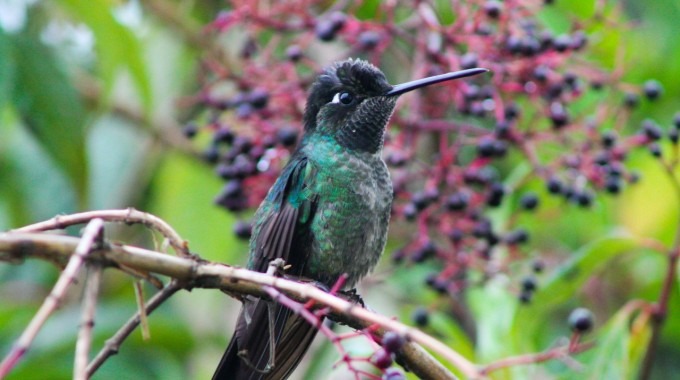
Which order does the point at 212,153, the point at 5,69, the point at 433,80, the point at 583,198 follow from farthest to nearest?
the point at 212,153 → the point at 583,198 → the point at 5,69 → the point at 433,80

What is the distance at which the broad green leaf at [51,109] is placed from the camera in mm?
2794

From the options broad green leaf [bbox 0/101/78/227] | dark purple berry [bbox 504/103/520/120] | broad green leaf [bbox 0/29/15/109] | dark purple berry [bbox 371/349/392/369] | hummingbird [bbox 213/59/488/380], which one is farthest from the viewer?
broad green leaf [bbox 0/101/78/227]

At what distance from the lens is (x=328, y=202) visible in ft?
8.38

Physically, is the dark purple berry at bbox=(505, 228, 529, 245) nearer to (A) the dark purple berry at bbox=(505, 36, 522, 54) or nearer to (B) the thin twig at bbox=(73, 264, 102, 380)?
(A) the dark purple berry at bbox=(505, 36, 522, 54)

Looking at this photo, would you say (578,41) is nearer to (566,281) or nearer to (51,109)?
(566,281)

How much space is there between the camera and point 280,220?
2.45m

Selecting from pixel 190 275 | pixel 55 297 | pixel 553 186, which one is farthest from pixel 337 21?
pixel 55 297

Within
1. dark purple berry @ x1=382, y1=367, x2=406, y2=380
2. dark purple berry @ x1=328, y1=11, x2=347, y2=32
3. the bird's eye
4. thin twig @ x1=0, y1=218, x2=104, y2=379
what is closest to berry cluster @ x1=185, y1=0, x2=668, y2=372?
dark purple berry @ x1=328, y1=11, x2=347, y2=32

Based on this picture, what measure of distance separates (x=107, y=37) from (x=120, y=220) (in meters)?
1.94

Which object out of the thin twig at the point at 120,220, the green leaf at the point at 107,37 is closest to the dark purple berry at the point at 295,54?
the green leaf at the point at 107,37

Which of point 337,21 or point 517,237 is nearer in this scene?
point 337,21

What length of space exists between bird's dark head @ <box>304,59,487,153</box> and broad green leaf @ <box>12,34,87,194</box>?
28.9 inches

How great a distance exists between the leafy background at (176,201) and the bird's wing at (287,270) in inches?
16.3

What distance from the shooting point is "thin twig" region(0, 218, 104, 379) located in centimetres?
96
